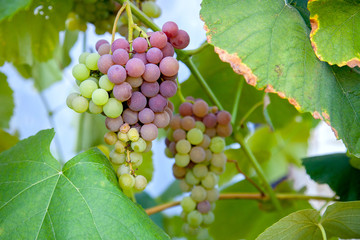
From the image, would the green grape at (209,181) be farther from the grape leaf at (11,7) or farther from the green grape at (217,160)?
the grape leaf at (11,7)

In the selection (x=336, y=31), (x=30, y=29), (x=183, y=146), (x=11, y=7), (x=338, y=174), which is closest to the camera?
(x=11, y=7)

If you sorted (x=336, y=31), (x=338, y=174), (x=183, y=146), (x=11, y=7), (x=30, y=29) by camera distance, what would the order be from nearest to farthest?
(x=11, y=7) < (x=336, y=31) < (x=183, y=146) < (x=338, y=174) < (x=30, y=29)

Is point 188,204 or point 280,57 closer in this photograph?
point 280,57

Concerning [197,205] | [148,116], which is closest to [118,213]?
[148,116]

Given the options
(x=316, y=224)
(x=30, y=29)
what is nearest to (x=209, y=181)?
(x=316, y=224)

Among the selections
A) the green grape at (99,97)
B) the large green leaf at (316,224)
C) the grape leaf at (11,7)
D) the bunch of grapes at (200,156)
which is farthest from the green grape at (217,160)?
the grape leaf at (11,7)

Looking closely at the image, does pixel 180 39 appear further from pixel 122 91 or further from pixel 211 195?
pixel 211 195
